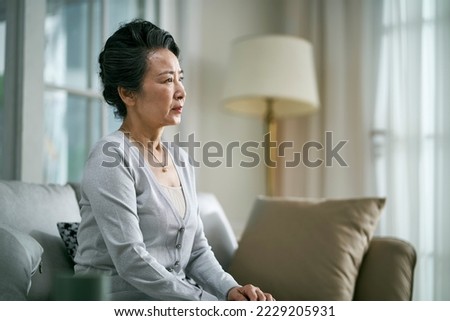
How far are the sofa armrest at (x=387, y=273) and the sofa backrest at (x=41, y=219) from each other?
1035 mm

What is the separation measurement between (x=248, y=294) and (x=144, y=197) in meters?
0.37

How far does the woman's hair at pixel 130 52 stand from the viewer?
1.63 m

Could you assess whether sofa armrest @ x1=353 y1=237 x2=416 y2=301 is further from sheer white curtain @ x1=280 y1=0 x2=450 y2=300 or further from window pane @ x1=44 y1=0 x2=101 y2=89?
window pane @ x1=44 y1=0 x2=101 y2=89

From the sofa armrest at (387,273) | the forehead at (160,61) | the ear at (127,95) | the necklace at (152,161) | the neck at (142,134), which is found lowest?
the sofa armrest at (387,273)

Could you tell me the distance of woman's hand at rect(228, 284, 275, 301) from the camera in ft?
4.93

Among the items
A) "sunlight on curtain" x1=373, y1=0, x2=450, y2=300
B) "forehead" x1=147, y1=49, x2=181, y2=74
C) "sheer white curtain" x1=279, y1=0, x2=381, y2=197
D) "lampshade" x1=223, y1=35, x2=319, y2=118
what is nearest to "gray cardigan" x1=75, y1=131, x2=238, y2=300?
"forehead" x1=147, y1=49, x2=181, y2=74

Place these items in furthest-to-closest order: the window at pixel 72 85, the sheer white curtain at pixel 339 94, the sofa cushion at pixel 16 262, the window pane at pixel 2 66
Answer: the sheer white curtain at pixel 339 94 → the window at pixel 72 85 → the window pane at pixel 2 66 → the sofa cushion at pixel 16 262

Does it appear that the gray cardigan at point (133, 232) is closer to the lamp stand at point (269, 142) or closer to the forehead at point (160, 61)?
the forehead at point (160, 61)

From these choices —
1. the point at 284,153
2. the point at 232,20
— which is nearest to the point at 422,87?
the point at 284,153

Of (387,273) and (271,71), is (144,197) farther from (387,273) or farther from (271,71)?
(271,71)

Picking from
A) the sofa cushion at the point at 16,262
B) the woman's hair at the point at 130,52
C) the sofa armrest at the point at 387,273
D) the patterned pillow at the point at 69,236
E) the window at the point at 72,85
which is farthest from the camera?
the window at the point at 72,85

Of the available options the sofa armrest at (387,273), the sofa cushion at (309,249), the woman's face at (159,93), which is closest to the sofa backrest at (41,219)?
the woman's face at (159,93)

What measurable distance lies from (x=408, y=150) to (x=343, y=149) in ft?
1.30

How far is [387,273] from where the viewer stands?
6.80 ft
